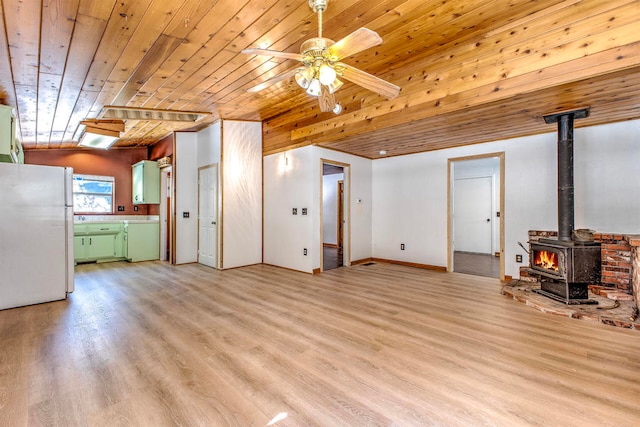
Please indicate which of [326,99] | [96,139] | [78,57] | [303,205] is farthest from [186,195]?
[326,99]

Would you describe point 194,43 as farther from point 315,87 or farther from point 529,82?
point 529,82

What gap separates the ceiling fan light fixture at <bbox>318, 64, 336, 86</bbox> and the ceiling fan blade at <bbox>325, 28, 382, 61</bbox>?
8cm

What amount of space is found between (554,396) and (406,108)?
293 centimetres

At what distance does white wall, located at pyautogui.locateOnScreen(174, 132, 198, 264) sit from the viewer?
6.09 meters

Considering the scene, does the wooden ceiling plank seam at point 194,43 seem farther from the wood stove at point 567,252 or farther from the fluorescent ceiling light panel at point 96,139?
the wood stove at point 567,252

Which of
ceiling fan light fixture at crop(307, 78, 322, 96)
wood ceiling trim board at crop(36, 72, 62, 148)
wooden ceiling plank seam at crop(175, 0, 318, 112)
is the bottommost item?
ceiling fan light fixture at crop(307, 78, 322, 96)

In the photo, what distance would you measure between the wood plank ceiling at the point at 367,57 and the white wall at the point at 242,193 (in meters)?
1.40

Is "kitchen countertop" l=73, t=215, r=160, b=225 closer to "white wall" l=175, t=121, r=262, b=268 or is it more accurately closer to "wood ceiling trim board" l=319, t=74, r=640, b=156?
"white wall" l=175, t=121, r=262, b=268

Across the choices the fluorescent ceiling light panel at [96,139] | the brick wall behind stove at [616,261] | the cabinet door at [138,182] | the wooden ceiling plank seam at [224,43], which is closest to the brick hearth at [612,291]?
the brick wall behind stove at [616,261]

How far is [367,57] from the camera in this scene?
10.4 feet

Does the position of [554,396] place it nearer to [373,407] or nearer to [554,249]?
[373,407]

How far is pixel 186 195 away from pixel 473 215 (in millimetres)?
6920

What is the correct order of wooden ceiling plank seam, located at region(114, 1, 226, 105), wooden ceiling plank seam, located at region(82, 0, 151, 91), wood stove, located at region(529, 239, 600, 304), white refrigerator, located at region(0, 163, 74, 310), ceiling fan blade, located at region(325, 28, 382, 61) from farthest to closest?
white refrigerator, located at region(0, 163, 74, 310), wood stove, located at region(529, 239, 600, 304), wooden ceiling plank seam, located at region(114, 1, 226, 105), wooden ceiling plank seam, located at region(82, 0, 151, 91), ceiling fan blade, located at region(325, 28, 382, 61)

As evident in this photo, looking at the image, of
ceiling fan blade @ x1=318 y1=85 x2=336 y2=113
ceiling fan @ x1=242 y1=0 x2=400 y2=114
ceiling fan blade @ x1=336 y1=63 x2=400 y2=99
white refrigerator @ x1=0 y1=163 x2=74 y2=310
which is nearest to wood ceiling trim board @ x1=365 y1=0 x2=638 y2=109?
ceiling fan blade @ x1=336 y1=63 x2=400 y2=99
